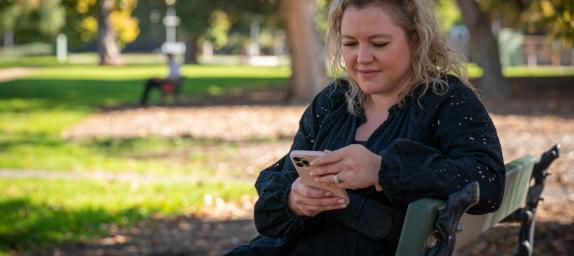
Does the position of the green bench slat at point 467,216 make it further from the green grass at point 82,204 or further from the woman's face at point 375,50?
the green grass at point 82,204

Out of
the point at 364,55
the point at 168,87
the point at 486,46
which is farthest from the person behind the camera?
the point at 486,46

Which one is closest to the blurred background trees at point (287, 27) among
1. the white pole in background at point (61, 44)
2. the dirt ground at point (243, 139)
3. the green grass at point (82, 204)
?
the dirt ground at point (243, 139)

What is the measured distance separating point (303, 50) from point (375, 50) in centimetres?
2100

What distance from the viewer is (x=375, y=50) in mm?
2863

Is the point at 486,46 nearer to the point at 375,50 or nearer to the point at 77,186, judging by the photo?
the point at 77,186

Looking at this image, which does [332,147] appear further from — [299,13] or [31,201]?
[299,13]

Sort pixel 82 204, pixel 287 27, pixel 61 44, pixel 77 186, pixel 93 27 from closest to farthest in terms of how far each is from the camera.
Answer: pixel 82 204 < pixel 77 186 < pixel 287 27 < pixel 93 27 < pixel 61 44

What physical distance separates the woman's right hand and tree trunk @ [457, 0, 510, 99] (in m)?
21.5

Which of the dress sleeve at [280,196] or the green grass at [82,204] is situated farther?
the green grass at [82,204]

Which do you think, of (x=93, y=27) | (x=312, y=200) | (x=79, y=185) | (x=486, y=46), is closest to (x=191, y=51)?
(x=93, y=27)

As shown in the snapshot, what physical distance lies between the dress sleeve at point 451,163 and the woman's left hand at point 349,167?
0.03m

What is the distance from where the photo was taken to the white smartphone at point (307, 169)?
2.54 metres

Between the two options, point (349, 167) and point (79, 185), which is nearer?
point (349, 167)

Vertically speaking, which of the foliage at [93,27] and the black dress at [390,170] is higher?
the black dress at [390,170]
